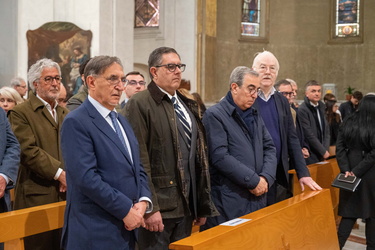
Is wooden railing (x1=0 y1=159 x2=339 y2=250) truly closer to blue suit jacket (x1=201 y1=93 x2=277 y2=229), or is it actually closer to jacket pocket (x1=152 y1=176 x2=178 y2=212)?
blue suit jacket (x1=201 y1=93 x2=277 y2=229)

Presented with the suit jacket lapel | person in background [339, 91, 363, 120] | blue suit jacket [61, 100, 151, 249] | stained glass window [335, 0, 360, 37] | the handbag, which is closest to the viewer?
blue suit jacket [61, 100, 151, 249]

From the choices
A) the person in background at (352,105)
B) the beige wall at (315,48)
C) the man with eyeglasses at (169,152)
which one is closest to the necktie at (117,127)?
the man with eyeglasses at (169,152)

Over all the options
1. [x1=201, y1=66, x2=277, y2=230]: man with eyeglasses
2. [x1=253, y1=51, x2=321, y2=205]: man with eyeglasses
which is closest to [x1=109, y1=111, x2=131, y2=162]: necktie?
[x1=201, y1=66, x2=277, y2=230]: man with eyeglasses

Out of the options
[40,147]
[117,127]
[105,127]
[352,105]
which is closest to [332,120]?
[352,105]

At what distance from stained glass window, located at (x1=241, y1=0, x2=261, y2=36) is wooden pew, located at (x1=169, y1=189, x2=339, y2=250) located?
1481 cm

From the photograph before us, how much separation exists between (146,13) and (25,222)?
14.5 metres

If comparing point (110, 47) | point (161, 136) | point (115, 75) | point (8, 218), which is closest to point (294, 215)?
point (161, 136)

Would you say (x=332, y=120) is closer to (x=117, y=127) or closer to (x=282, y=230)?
→ (x=282, y=230)

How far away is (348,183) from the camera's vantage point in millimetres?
5656

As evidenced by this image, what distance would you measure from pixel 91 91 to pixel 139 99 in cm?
56

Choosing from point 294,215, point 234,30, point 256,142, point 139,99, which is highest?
point 234,30

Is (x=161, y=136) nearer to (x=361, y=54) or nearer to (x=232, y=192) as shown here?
(x=232, y=192)

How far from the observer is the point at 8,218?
3.10 metres

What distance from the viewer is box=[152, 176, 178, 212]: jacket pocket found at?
350 cm
